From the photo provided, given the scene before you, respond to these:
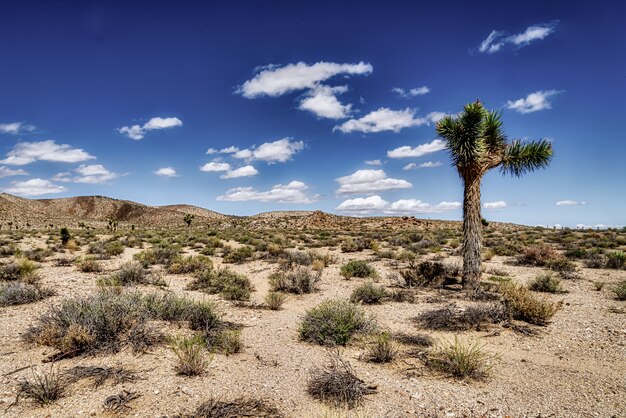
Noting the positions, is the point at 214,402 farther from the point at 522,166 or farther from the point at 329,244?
the point at 329,244

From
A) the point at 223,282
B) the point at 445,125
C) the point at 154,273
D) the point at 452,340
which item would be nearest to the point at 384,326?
the point at 452,340

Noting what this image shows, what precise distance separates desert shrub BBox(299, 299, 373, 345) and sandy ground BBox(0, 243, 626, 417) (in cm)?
24

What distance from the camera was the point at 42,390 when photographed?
456cm

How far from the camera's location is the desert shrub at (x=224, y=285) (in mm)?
10445

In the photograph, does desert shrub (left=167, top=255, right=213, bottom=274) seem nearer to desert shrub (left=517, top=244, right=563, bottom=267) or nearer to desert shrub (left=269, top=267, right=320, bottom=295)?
desert shrub (left=269, top=267, right=320, bottom=295)

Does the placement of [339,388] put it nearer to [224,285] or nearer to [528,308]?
[528,308]

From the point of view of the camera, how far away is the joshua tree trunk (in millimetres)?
11055

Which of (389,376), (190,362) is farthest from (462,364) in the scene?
(190,362)

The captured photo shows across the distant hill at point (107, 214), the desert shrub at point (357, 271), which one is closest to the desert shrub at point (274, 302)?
the desert shrub at point (357, 271)

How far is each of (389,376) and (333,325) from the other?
180cm

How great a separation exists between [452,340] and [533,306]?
7.86 feet

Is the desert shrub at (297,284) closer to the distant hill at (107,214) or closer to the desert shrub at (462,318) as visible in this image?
the desert shrub at (462,318)

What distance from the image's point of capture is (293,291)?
1166 cm

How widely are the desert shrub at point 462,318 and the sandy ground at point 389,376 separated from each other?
308 mm
